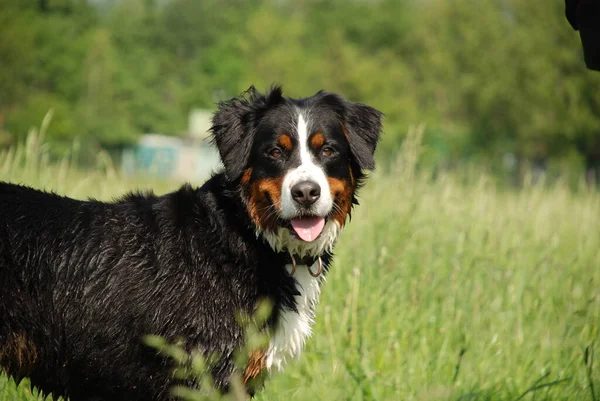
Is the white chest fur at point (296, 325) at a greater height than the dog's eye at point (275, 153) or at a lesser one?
lesser

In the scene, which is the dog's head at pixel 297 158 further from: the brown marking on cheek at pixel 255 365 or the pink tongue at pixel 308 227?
the brown marking on cheek at pixel 255 365

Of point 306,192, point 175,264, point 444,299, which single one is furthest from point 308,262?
point 444,299

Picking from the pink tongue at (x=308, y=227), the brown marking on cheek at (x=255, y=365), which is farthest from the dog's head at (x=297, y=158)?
the brown marking on cheek at (x=255, y=365)

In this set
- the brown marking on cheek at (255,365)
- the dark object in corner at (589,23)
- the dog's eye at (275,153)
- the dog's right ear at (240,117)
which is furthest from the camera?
the dog's right ear at (240,117)

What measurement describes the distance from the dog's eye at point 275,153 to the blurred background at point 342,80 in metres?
24.4

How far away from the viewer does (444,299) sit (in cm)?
517

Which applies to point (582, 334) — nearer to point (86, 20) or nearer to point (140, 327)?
point (140, 327)

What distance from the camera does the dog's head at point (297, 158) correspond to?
3.54m

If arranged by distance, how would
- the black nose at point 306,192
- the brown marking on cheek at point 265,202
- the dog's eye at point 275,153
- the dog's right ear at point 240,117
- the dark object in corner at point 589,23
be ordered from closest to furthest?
Result: 1. the dark object in corner at point 589,23
2. the black nose at point 306,192
3. the brown marking on cheek at point 265,202
4. the dog's eye at point 275,153
5. the dog's right ear at point 240,117

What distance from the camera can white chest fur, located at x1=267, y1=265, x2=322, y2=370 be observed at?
11.4 feet

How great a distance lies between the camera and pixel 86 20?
151ft

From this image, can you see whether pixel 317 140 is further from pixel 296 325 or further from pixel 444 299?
pixel 444 299

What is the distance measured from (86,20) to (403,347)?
151 feet

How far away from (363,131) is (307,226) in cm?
76
